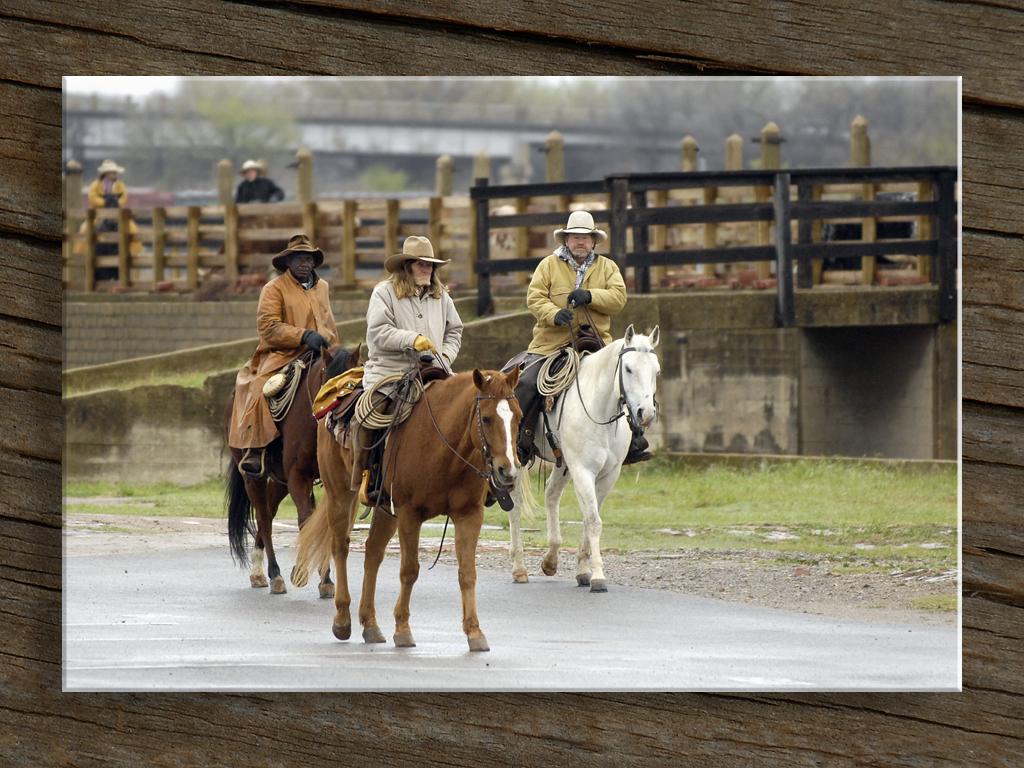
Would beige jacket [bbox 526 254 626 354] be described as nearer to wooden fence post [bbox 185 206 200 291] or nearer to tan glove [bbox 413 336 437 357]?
tan glove [bbox 413 336 437 357]

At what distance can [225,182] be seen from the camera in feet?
33.7

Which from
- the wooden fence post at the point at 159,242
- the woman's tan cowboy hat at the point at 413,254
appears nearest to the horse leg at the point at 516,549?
the woman's tan cowboy hat at the point at 413,254

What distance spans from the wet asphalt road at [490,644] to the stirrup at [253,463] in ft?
6.29

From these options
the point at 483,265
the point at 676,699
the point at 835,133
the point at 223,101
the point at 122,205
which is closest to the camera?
the point at 676,699

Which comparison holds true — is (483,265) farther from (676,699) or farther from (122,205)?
(676,699)

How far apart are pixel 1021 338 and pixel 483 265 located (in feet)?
22.7

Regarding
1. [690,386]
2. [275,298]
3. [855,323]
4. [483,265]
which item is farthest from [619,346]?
[483,265]

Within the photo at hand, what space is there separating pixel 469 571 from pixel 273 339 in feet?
8.41

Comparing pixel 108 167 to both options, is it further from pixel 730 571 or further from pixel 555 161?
pixel 555 161

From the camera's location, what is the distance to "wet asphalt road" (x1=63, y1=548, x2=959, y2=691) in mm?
4973

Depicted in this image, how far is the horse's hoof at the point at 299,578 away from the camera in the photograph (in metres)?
6.18

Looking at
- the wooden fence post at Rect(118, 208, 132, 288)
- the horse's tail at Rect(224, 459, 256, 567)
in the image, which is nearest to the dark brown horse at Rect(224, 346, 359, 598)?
the horse's tail at Rect(224, 459, 256, 567)

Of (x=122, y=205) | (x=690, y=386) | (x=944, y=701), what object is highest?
(x=122, y=205)

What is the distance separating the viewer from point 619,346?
761 cm
